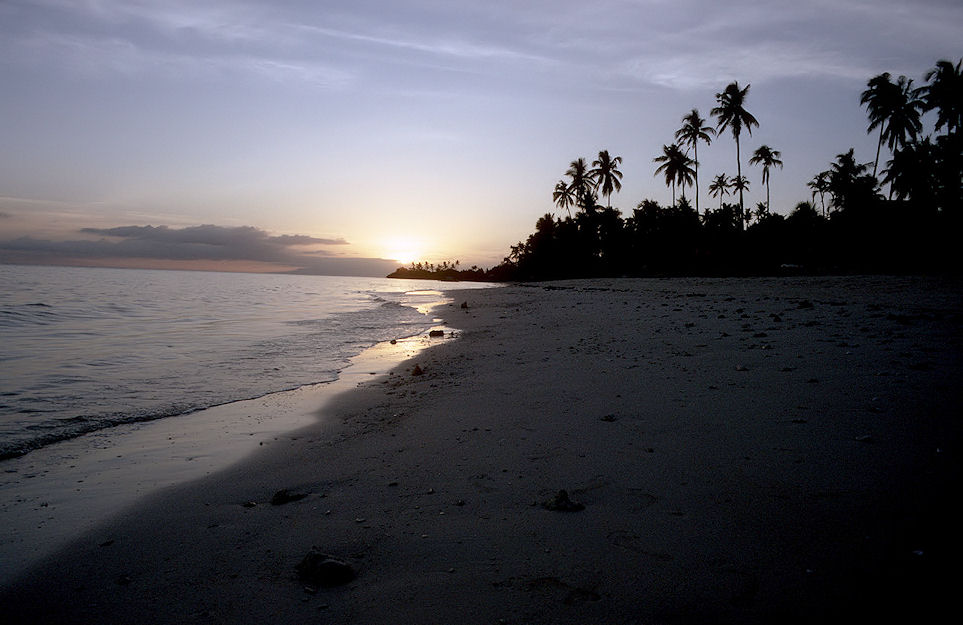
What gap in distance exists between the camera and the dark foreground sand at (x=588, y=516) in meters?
2.16

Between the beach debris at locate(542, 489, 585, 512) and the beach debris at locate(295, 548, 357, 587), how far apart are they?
1.25 metres

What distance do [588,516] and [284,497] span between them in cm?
221

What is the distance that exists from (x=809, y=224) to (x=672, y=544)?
56.3m

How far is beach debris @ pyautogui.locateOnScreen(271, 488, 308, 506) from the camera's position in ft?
11.4

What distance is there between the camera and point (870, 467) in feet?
10.4

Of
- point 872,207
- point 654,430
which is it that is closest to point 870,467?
point 654,430

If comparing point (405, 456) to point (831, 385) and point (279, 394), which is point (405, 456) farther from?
point (831, 385)

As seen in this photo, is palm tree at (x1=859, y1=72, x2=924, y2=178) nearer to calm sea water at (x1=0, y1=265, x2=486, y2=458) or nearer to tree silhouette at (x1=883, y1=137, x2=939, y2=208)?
tree silhouette at (x1=883, y1=137, x2=939, y2=208)

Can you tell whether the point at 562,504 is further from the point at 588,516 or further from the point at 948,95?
the point at 948,95

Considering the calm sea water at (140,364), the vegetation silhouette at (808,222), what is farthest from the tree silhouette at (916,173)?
the calm sea water at (140,364)

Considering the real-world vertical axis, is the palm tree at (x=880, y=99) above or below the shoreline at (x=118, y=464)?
above

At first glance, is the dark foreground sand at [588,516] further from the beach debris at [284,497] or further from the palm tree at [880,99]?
the palm tree at [880,99]

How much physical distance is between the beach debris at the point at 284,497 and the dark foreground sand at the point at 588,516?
1.9 inches

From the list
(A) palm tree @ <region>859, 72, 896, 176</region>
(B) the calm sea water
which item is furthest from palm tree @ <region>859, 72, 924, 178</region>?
(B) the calm sea water
